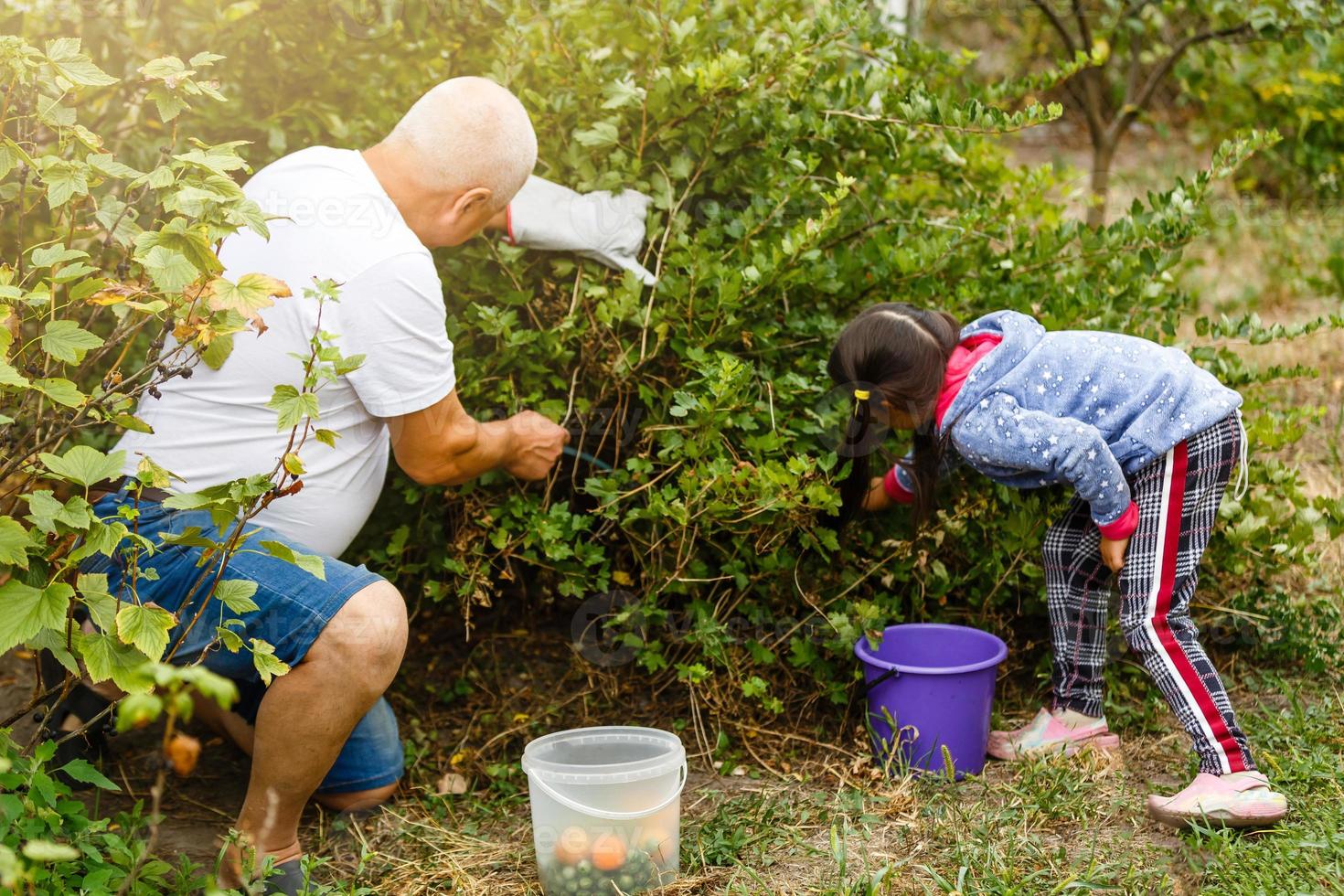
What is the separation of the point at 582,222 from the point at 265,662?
125 centimetres

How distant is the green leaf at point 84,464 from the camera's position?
6.09 feet

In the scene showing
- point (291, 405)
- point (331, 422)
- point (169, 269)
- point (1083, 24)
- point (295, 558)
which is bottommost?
point (295, 558)

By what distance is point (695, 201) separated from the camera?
2.98m

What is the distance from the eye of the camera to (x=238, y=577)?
2258 millimetres

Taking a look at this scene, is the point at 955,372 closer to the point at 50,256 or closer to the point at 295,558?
the point at 295,558

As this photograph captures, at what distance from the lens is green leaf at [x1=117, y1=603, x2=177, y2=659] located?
1.87 meters

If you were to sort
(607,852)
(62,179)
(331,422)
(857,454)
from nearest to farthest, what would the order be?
1. (62,179)
2. (607,852)
3. (331,422)
4. (857,454)

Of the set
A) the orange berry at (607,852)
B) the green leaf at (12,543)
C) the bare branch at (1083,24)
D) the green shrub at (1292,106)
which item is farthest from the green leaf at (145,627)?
the green shrub at (1292,106)

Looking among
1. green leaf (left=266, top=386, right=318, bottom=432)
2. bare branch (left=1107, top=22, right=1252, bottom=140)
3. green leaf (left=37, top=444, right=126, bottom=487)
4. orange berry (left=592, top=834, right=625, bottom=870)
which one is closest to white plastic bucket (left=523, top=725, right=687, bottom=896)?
orange berry (left=592, top=834, right=625, bottom=870)

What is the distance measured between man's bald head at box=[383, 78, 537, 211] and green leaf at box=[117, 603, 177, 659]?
1.01 m

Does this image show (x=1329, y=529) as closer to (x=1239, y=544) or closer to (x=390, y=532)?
(x=1239, y=544)

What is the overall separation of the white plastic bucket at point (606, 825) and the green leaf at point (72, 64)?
4.71 ft

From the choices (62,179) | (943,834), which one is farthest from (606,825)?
(62,179)

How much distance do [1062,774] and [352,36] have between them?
2.46 metres
